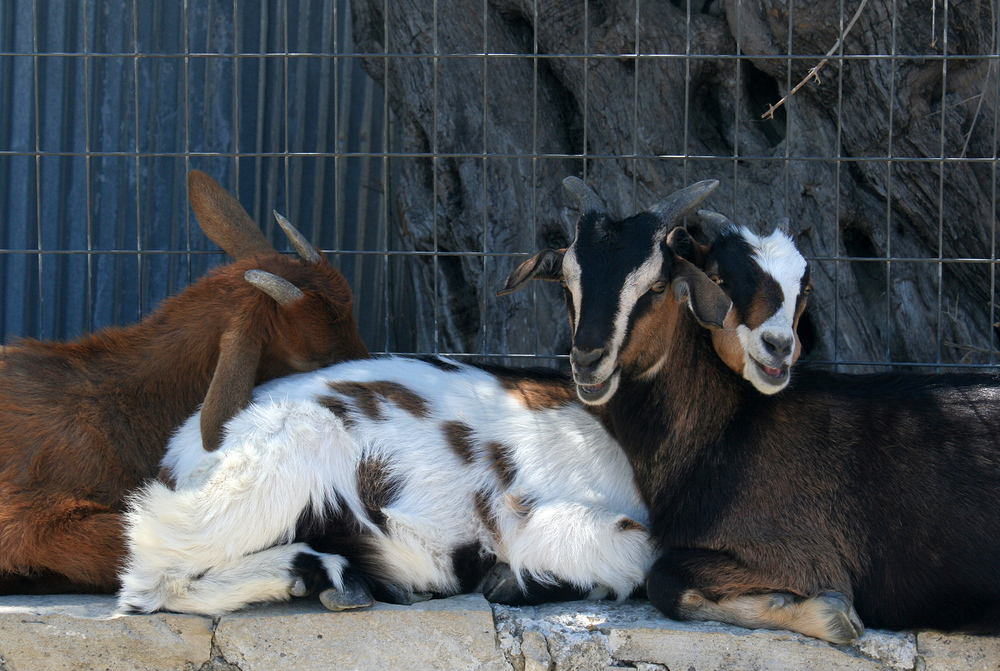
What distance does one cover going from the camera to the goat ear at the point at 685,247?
3371mm

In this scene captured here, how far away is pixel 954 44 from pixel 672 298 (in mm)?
2173

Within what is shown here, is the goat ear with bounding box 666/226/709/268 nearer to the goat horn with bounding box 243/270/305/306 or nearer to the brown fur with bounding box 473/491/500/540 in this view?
the brown fur with bounding box 473/491/500/540

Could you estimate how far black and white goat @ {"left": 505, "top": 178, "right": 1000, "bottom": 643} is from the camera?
3.09 meters

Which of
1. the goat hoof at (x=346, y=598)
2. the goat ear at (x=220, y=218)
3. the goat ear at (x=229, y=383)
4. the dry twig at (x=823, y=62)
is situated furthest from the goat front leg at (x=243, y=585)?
the dry twig at (x=823, y=62)

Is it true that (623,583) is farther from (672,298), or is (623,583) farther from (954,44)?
(954,44)

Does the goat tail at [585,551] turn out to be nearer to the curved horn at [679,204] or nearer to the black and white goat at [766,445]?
the black and white goat at [766,445]

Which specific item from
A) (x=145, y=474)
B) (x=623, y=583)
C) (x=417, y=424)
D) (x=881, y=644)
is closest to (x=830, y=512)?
(x=881, y=644)

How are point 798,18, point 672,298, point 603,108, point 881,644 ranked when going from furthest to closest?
1. point 603,108
2. point 798,18
3. point 672,298
4. point 881,644

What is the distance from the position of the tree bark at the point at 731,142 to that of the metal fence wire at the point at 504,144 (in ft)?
0.04

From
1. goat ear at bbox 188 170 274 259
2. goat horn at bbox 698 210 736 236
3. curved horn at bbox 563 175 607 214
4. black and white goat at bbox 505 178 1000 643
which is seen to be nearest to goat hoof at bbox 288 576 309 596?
black and white goat at bbox 505 178 1000 643

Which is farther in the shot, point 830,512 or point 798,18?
point 798,18

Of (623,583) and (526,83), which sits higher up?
(526,83)

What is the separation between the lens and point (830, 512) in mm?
3178

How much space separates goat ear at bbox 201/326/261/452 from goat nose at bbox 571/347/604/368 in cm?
115
